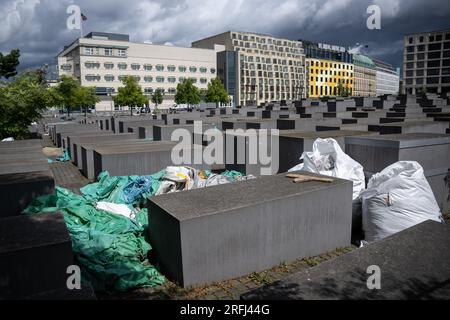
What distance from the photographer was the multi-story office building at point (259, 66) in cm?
9350

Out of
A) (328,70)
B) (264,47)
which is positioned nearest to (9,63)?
(264,47)

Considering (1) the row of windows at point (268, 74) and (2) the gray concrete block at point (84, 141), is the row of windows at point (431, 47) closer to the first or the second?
(1) the row of windows at point (268, 74)

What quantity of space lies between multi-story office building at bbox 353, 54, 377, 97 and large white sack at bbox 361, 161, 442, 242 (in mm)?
128525

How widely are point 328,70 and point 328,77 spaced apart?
2232mm

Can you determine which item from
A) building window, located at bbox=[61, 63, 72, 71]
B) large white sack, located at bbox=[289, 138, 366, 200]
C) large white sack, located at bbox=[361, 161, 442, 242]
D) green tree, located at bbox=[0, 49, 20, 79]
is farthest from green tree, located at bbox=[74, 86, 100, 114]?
large white sack, located at bbox=[361, 161, 442, 242]

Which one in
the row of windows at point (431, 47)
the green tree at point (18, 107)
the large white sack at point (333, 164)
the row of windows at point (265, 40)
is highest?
the row of windows at point (265, 40)

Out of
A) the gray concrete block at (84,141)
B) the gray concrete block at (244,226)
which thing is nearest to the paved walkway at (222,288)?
the gray concrete block at (244,226)

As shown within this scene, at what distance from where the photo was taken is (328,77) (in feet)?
385

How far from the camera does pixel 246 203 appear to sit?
5133 mm

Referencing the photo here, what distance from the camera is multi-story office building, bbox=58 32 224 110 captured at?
73062mm

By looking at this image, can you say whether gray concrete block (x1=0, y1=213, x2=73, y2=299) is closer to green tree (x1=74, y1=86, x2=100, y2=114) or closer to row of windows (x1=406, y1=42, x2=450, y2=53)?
green tree (x1=74, y1=86, x2=100, y2=114)

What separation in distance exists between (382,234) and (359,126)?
24.7 ft

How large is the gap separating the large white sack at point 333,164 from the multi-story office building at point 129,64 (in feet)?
232

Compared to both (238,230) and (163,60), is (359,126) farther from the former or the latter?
(163,60)
